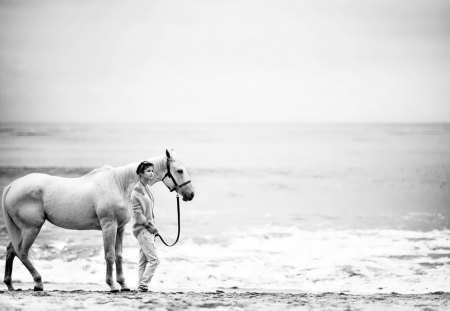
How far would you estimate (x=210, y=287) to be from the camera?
9.16 m

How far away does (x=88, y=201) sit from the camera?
6785mm

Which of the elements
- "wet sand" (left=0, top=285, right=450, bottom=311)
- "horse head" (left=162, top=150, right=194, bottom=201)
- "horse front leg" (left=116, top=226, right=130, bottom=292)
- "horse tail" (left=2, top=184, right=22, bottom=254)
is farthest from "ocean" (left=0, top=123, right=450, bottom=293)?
"horse head" (left=162, top=150, right=194, bottom=201)

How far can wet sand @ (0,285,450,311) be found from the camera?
578 centimetres

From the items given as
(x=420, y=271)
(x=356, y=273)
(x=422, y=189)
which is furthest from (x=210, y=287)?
(x=422, y=189)

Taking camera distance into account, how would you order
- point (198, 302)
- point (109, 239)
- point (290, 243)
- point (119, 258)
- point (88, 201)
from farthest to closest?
point (290, 243) < point (119, 258) < point (88, 201) < point (109, 239) < point (198, 302)

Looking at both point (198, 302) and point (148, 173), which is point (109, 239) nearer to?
point (148, 173)

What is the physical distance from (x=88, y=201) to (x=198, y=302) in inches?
68.6

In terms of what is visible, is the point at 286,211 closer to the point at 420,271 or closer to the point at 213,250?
the point at 213,250

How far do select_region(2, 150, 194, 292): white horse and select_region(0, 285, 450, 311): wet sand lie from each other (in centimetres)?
60

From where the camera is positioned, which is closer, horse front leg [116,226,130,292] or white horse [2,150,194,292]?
white horse [2,150,194,292]

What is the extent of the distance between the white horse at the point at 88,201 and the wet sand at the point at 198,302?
0.60 m

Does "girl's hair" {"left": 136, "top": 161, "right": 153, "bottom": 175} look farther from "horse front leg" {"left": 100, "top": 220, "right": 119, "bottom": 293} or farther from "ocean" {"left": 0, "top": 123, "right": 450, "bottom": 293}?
"ocean" {"left": 0, "top": 123, "right": 450, "bottom": 293}

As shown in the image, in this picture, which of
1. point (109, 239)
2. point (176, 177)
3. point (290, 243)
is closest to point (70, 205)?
point (109, 239)

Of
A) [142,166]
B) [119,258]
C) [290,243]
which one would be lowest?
[290,243]
